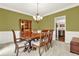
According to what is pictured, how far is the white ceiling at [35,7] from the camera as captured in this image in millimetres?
1600

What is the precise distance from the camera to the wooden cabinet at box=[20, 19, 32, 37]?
1650mm

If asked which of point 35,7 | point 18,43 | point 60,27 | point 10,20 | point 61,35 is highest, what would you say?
point 35,7

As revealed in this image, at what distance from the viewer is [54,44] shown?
1.70m

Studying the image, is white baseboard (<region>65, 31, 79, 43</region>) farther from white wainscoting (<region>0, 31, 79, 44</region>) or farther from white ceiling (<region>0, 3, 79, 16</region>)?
white ceiling (<region>0, 3, 79, 16</region>)

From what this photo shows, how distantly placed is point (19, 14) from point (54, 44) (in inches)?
27.3

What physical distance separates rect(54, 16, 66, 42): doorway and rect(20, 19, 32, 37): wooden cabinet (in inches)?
15.8

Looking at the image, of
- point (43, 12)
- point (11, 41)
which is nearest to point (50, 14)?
point (43, 12)

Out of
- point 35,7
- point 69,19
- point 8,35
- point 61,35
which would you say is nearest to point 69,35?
point 61,35

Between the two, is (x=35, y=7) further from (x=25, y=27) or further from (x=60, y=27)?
(x=60, y=27)

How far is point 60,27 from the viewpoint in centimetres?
171

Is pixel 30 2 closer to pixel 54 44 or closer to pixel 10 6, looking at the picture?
pixel 10 6

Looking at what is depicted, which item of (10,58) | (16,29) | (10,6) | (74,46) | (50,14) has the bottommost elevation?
(10,58)

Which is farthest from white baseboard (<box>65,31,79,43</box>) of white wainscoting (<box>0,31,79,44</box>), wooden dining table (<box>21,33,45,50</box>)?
wooden dining table (<box>21,33,45,50</box>)

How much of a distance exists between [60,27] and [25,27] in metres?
0.53
